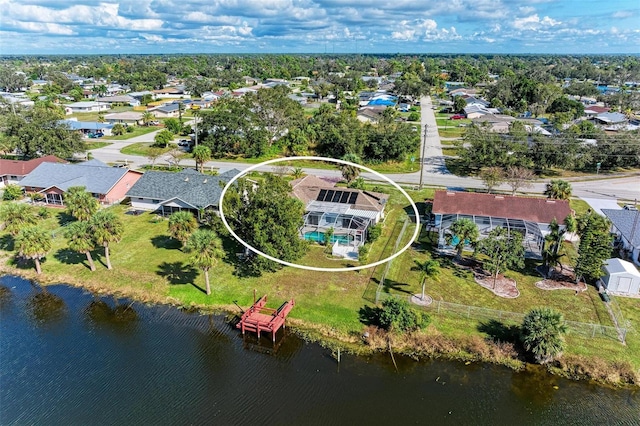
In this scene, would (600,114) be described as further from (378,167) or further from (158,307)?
(158,307)

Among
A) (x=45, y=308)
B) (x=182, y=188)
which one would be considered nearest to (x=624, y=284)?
(x=182, y=188)

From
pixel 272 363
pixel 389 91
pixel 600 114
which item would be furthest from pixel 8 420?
pixel 389 91

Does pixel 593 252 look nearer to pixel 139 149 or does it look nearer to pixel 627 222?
pixel 627 222

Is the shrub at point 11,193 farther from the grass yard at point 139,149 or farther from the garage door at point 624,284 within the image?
the garage door at point 624,284

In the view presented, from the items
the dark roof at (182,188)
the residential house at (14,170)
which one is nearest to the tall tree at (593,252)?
the dark roof at (182,188)

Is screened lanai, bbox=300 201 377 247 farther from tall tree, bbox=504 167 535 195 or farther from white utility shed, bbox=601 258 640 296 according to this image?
tall tree, bbox=504 167 535 195

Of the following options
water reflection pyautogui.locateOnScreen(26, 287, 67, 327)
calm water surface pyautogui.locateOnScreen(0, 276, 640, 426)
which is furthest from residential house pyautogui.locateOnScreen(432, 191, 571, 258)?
water reflection pyautogui.locateOnScreen(26, 287, 67, 327)
